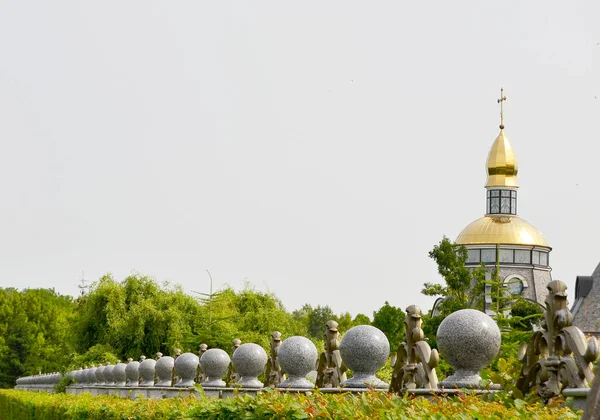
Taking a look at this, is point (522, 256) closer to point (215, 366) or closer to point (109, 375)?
point (109, 375)

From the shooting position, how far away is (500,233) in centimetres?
9081

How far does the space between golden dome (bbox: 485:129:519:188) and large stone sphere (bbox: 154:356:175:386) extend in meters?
74.9

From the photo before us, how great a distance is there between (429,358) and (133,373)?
15.6m

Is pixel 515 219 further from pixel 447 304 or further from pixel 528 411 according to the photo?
pixel 528 411

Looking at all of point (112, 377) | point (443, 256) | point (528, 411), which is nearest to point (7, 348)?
point (443, 256)

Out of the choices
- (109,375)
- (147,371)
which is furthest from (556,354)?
(109,375)

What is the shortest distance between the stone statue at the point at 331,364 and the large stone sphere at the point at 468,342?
3.99 metres

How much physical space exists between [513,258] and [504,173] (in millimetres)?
8529

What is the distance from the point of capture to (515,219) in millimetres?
93625

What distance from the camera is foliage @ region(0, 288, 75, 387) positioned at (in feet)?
307

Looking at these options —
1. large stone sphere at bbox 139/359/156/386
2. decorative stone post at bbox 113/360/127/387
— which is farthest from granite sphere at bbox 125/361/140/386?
decorative stone post at bbox 113/360/127/387

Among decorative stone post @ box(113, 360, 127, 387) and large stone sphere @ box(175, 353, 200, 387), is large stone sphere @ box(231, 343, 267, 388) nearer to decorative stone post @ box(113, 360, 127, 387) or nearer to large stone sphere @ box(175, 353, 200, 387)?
large stone sphere @ box(175, 353, 200, 387)

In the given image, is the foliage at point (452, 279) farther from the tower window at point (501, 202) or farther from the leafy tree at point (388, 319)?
the tower window at point (501, 202)

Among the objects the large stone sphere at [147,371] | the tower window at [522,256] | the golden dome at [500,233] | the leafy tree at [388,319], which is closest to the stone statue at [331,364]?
the large stone sphere at [147,371]
